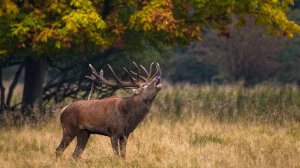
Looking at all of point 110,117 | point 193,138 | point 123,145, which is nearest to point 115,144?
point 123,145

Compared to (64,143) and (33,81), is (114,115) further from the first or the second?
(33,81)

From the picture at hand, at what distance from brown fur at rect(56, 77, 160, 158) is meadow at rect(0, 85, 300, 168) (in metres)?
0.31

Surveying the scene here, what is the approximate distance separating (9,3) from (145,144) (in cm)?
474

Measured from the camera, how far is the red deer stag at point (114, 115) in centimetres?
1120

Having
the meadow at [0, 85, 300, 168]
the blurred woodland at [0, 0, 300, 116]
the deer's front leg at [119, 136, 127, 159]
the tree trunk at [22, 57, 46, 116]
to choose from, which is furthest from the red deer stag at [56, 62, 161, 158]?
the tree trunk at [22, 57, 46, 116]

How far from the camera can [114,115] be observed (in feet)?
37.2

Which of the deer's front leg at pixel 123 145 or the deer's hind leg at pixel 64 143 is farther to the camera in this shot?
the deer's hind leg at pixel 64 143

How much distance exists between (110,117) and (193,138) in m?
2.72

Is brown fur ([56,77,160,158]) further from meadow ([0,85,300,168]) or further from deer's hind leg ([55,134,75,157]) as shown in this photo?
meadow ([0,85,300,168])

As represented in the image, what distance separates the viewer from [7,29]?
15.5 metres

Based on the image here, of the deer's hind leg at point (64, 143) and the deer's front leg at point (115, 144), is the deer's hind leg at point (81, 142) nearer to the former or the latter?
the deer's hind leg at point (64, 143)

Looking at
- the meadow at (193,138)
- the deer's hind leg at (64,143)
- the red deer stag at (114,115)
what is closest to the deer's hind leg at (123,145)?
the red deer stag at (114,115)

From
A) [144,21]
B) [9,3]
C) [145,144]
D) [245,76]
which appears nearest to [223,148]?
[145,144]

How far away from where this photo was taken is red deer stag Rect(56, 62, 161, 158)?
11.2 metres
